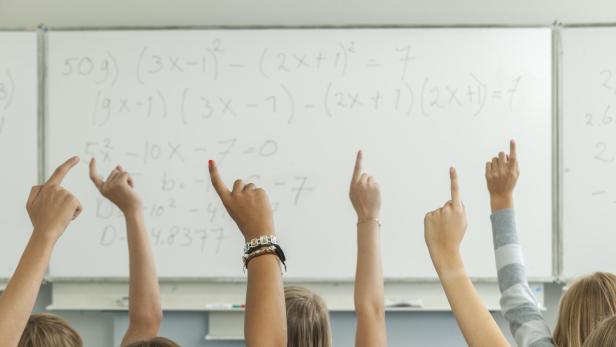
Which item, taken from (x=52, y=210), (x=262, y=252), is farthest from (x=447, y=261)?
(x=52, y=210)

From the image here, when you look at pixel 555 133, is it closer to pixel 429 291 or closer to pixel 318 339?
pixel 429 291

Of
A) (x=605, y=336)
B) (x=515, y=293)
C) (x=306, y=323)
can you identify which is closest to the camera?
(x=605, y=336)

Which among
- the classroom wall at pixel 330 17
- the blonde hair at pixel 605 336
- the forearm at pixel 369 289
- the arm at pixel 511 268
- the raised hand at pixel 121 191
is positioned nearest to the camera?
the blonde hair at pixel 605 336

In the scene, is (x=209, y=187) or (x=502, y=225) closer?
(x=502, y=225)

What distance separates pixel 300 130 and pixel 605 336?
8.14ft

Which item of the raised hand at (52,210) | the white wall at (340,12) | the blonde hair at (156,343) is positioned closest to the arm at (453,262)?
the blonde hair at (156,343)

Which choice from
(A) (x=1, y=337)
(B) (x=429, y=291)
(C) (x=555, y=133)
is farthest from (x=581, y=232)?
(A) (x=1, y=337)

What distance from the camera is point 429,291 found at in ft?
11.0

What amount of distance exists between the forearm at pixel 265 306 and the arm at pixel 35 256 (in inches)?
11.2

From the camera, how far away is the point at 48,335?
132 cm

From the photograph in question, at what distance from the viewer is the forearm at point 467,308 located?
128 cm

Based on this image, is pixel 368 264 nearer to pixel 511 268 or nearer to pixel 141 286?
pixel 511 268

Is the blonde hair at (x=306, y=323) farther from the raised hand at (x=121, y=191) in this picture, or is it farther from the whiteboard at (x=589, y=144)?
the whiteboard at (x=589, y=144)

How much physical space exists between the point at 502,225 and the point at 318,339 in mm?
429
